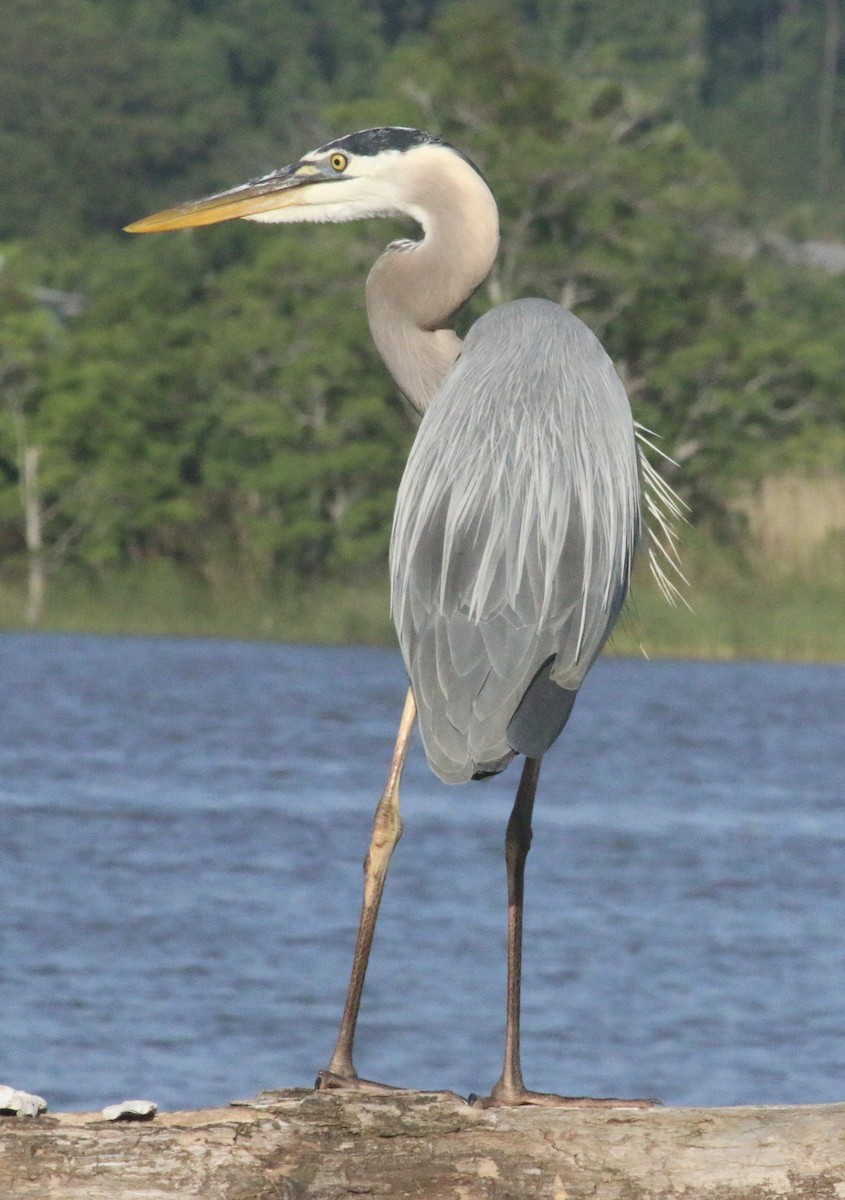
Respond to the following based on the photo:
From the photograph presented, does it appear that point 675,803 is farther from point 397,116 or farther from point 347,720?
point 397,116

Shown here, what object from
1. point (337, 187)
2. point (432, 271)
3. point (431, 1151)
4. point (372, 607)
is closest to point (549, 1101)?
point (431, 1151)

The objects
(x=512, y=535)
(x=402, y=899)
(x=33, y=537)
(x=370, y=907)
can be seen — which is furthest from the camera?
(x=33, y=537)

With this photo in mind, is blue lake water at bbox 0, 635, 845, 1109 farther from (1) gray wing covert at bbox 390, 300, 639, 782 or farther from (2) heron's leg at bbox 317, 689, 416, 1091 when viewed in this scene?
(1) gray wing covert at bbox 390, 300, 639, 782

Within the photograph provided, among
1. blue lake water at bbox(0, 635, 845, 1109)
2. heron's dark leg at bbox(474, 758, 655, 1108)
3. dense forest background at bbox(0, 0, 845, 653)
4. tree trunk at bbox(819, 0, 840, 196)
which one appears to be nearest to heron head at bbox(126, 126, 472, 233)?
heron's dark leg at bbox(474, 758, 655, 1108)

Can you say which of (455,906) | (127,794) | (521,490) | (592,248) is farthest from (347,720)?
(521,490)

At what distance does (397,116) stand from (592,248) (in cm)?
276

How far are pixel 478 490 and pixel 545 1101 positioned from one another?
1.21 meters

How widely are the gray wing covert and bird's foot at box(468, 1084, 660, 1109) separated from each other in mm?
628

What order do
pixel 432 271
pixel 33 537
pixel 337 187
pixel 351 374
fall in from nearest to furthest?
pixel 432 271 → pixel 337 187 → pixel 33 537 → pixel 351 374

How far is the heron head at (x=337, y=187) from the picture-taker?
16.2 feet

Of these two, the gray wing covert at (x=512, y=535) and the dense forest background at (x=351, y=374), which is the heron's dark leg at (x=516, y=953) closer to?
the gray wing covert at (x=512, y=535)

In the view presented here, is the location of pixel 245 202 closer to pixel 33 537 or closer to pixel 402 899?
pixel 402 899

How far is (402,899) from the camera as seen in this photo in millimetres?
11188

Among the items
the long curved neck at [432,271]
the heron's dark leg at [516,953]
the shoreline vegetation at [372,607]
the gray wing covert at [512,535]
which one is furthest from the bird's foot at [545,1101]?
the shoreline vegetation at [372,607]
